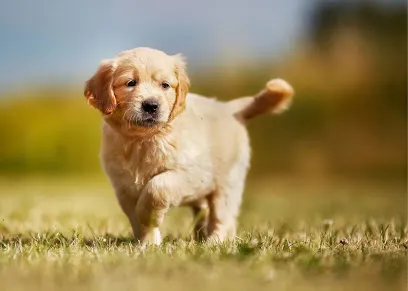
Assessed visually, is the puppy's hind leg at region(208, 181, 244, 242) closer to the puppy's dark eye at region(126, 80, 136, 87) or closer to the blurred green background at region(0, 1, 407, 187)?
the puppy's dark eye at region(126, 80, 136, 87)

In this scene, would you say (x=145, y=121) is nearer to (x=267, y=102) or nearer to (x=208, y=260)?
(x=208, y=260)

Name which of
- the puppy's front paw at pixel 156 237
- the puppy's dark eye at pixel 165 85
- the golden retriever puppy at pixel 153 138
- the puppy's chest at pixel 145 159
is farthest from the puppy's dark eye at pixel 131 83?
the puppy's front paw at pixel 156 237

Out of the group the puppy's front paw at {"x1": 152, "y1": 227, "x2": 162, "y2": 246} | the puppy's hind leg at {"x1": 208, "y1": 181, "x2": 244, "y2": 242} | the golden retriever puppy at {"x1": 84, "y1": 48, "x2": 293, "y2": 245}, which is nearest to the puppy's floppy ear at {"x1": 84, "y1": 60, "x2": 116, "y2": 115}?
the golden retriever puppy at {"x1": 84, "y1": 48, "x2": 293, "y2": 245}

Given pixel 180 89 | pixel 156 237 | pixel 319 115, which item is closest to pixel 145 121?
pixel 180 89

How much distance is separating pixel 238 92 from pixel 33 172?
347cm

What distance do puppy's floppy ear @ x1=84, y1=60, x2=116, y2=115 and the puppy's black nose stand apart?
174 millimetres

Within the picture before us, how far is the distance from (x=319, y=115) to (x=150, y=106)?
7396 mm

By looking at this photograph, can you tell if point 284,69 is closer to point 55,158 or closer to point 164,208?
point 55,158

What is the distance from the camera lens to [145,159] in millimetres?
3785

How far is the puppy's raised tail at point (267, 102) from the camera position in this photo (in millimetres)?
4570

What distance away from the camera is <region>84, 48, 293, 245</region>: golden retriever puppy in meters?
3.64

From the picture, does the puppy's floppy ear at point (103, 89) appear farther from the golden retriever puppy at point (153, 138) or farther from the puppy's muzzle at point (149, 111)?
the puppy's muzzle at point (149, 111)

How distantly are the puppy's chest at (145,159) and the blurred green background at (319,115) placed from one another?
6.26m

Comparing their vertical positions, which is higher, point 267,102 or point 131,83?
point 131,83
